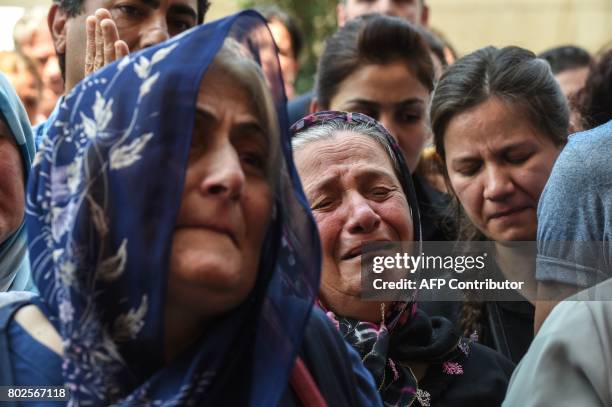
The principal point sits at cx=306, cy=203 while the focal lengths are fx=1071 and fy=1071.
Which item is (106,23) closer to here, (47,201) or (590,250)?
(47,201)

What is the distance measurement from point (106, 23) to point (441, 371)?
3.99 ft

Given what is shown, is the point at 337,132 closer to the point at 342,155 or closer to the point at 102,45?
the point at 342,155

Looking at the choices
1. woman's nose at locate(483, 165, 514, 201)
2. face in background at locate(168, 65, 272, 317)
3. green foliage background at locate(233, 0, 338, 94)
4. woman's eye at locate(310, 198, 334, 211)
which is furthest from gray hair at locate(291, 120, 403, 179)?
green foliage background at locate(233, 0, 338, 94)

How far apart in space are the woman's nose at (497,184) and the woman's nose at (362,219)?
57 centimetres

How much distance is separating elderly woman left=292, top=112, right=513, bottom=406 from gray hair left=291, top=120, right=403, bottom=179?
2cm

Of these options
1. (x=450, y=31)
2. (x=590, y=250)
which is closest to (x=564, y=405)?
(x=590, y=250)

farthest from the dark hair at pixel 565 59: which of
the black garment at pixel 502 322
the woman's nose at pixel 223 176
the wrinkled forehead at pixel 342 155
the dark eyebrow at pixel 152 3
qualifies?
the woman's nose at pixel 223 176

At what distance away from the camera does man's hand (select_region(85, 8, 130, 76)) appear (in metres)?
2.64

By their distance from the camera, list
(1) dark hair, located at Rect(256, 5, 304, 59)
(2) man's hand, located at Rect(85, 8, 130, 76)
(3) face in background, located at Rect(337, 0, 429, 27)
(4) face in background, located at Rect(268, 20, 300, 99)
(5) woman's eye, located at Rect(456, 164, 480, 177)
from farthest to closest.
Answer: (1) dark hair, located at Rect(256, 5, 304, 59) → (4) face in background, located at Rect(268, 20, 300, 99) → (3) face in background, located at Rect(337, 0, 429, 27) → (5) woman's eye, located at Rect(456, 164, 480, 177) → (2) man's hand, located at Rect(85, 8, 130, 76)

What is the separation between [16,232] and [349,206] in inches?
33.9

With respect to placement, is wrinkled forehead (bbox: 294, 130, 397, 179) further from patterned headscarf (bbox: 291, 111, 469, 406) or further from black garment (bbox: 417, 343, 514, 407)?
black garment (bbox: 417, 343, 514, 407)

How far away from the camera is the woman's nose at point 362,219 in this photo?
8.77 ft

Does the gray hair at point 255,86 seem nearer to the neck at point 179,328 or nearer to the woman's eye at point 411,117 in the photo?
the neck at point 179,328

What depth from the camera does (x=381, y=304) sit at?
105 inches
